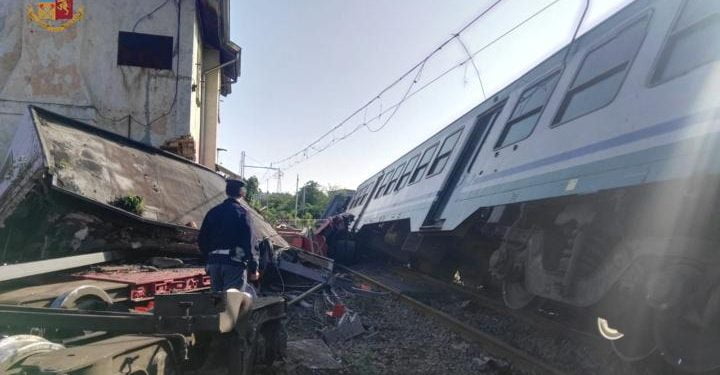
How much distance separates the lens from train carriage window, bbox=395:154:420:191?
1251 cm

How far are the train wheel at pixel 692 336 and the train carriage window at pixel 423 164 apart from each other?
23.6 feet

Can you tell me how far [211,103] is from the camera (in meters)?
16.6

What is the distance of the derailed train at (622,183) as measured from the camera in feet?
11.6

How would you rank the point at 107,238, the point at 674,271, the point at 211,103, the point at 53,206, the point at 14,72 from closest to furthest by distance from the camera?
the point at 674,271, the point at 53,206, the point at 107,238, the point at 14,72, the point at 211,103

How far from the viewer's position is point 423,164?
11305 mm

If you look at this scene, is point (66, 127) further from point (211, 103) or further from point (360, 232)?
point (360, 232)

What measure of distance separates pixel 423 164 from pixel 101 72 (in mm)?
7074

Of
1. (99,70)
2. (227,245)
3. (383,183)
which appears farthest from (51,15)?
(383,183)

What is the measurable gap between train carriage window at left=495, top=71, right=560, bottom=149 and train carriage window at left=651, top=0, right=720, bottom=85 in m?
1.95

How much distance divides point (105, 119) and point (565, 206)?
9.47 metres

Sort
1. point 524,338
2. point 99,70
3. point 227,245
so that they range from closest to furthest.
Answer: point 227,245 < point 524,338 < point 99,70

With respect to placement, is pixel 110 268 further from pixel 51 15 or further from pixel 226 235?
pixel 51 15

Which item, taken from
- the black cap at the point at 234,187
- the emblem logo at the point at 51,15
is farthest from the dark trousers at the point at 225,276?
the emblem logo at the point at 51,15

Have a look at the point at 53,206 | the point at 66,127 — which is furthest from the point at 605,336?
the point at 66,127
